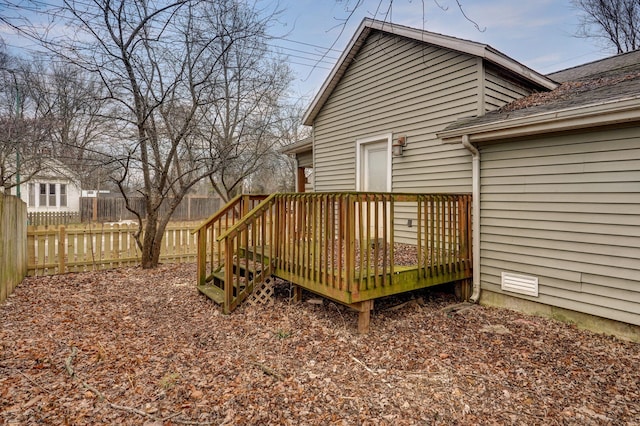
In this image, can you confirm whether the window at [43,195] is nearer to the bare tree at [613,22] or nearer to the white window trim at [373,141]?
the white window trim at [373,141]

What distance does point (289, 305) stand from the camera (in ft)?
15.8

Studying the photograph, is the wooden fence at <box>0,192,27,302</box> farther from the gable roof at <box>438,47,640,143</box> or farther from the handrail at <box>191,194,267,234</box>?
the gable roof at <box>438,47,640,143</box>

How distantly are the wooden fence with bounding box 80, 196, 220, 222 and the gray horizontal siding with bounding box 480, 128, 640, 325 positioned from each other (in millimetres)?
17735

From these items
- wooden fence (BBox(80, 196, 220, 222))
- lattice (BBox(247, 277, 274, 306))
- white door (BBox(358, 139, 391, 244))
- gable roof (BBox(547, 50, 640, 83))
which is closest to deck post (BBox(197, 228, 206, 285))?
lattice (BBox(247, 277, 274, 306))

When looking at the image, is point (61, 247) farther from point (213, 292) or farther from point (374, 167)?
point (374, 167)

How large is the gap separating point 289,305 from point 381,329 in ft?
4.54

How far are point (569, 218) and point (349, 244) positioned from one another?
2.70m

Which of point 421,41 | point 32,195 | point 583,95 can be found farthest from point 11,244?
point 32,195

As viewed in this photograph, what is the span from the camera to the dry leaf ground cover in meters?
2.51

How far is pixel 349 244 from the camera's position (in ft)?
11.7

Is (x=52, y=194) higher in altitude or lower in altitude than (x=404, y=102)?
lower

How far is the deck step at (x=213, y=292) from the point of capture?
476cm

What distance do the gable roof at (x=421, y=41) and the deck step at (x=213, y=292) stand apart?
157 inches

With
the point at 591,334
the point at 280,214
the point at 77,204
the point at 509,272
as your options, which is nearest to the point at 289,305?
the point at 280,214
